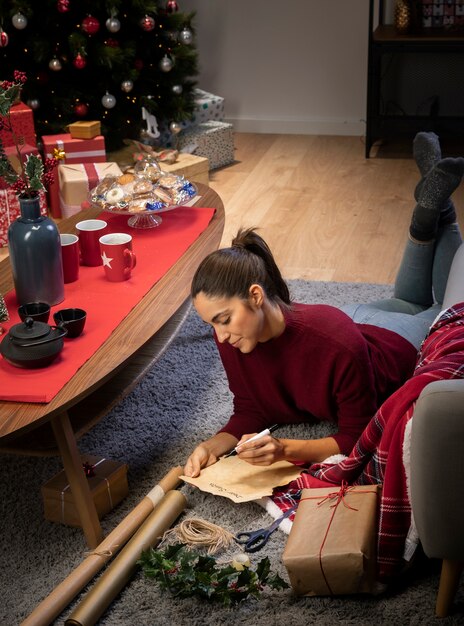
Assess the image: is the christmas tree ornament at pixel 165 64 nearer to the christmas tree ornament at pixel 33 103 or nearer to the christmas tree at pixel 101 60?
the christmas tree at pixel 101 60

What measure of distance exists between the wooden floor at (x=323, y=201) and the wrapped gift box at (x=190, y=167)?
158mm

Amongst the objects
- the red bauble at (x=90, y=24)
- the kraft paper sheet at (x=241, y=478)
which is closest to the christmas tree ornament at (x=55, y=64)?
the red bauble at (x=90, y=24)

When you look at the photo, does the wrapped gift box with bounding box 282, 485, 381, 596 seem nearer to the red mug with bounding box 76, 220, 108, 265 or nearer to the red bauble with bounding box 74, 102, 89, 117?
the red mug with bounding box 76, 220, 108, 265

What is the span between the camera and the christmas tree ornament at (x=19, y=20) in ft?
12.5

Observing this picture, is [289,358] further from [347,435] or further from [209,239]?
[209,239]

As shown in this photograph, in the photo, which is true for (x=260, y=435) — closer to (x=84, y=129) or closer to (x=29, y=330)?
(x=29, y=330)

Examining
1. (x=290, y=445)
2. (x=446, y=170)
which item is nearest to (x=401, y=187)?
(x=446, y=170)

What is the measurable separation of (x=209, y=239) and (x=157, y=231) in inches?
6.3

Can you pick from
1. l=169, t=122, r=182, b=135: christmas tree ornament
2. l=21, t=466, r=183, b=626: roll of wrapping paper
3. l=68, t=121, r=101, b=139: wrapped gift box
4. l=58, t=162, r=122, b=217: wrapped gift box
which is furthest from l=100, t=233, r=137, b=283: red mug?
l=169, t=122, r=182, b=135: christmas tree ornament

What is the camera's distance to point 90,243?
2.36 meters

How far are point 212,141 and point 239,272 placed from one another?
2811 mm

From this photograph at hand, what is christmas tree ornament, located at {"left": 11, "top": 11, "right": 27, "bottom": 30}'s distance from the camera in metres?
3.79

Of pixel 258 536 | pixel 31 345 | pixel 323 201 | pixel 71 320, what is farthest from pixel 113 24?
pixel 258 536

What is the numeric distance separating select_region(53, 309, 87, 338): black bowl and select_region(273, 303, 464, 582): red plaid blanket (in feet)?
2.14
